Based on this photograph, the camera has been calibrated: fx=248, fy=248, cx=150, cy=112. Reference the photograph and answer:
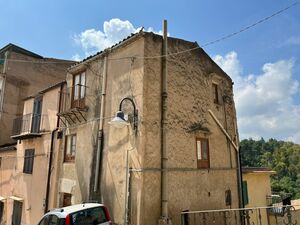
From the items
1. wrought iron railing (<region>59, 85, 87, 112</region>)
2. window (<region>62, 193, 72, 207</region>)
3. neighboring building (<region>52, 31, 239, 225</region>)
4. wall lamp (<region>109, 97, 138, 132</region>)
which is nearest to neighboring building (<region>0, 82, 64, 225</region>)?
wrought iron railing (<region>59, 85, 87, 112</region>)

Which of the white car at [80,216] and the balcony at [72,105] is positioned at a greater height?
the balcony at [72,105]

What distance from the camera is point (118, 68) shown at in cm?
1073

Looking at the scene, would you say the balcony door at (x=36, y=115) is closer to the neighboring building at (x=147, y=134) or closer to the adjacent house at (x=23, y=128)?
the adjacent house at (x=23, y=128)

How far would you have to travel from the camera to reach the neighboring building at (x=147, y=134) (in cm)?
899

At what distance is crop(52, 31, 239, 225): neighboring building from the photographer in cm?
899

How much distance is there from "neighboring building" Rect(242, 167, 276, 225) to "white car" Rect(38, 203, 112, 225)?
34.2 ft

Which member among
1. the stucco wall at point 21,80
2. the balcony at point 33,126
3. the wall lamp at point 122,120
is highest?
the stucco wall at point 21,80

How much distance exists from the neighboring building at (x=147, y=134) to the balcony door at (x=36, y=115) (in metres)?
2.88

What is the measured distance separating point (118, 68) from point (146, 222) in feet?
20.4

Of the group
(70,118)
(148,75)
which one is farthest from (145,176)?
(70,118)

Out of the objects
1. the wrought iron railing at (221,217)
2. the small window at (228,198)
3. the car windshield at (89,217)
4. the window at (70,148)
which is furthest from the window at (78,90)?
the small window at (228,198)

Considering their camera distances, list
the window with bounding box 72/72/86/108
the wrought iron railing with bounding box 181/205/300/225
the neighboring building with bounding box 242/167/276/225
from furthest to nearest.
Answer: the neighboring building with bounding box 242/167/276/225
the window with bounding box 72/72/86/108
the wrought iron railing with bounding box 181/205/300/225

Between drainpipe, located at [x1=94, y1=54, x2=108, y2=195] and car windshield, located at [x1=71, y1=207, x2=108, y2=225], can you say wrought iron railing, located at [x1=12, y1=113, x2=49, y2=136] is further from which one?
car windshield, located at [x1=71, y1=207, x2=108, y2=225]

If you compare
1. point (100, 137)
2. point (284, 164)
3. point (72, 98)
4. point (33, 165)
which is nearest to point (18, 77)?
point (33, 165)
